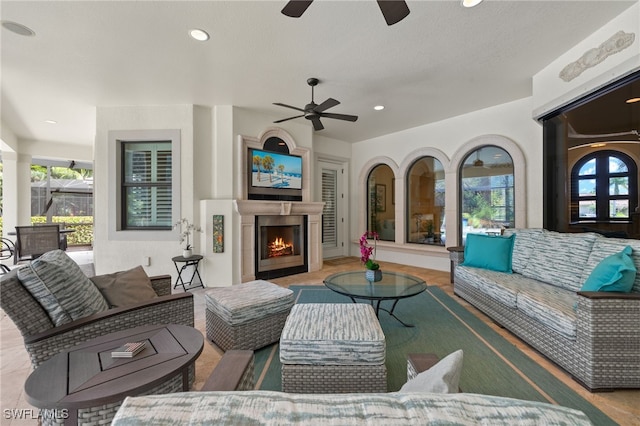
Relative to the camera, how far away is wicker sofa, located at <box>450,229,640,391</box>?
173 cm

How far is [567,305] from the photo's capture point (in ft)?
6.77

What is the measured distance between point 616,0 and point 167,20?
3714mm

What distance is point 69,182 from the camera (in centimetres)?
873

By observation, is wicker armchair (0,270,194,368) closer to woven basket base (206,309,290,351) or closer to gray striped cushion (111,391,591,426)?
woven basket base (206,309,290,351)

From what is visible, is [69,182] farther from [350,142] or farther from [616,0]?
[616,0]

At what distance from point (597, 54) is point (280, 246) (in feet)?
15.1

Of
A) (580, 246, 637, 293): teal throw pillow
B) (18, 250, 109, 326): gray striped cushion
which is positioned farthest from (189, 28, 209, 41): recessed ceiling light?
(580, 246, 637, 293): teal throw pillow

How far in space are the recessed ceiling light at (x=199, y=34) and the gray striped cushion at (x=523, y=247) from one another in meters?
3.97

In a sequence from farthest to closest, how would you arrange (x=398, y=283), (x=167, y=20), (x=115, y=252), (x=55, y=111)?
(x=55, y=111) → (x=115, y=252) → (x=398, y=283) → (x=167, y=20)

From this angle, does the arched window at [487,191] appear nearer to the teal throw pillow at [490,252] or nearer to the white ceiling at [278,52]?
the white ceiling at [278,52]

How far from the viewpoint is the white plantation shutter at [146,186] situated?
4301mm

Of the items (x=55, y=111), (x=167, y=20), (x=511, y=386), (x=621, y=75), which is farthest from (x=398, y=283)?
(x=55, y=111)

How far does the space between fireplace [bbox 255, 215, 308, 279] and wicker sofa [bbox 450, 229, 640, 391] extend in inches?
105

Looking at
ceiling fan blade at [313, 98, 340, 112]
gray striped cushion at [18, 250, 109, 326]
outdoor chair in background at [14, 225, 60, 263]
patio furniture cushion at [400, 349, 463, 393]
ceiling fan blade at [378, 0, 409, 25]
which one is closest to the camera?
patio furniture cushion at [400, 349, 463, 393]
